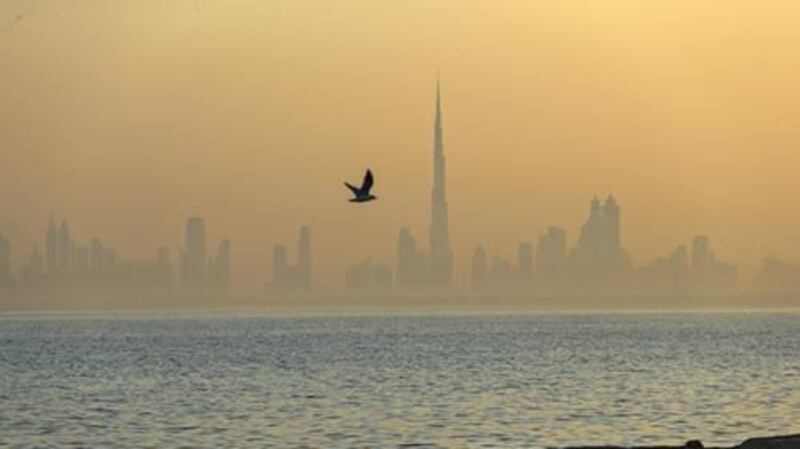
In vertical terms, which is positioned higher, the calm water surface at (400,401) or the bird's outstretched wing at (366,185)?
the bird's outstretched wing at (366,185)

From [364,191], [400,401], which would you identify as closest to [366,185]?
[364,191]

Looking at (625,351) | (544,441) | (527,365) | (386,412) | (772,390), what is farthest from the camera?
(625,351)

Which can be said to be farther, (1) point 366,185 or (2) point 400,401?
(2) point 400,401

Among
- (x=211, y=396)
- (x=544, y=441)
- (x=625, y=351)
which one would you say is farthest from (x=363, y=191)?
(x=625, y=351)

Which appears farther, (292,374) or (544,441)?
(292,374)

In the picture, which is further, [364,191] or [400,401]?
[400,401]

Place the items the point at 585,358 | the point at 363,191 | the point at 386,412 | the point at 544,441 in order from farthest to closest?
1. the point at 585,358
2. the point at 386,412
3. the point at 544,441
4. the point at 363,191

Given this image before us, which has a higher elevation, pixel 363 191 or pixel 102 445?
pixel 363 191

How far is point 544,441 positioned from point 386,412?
60.5 feet

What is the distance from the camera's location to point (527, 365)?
151 meters

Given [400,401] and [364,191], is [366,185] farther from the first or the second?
[400,401]

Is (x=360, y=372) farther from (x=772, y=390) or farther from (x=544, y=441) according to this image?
(x=544, y=441)

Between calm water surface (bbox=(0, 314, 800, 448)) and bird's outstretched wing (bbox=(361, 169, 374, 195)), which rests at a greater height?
bird's outstretched wing (bbox=(361, 169, 374, 195))

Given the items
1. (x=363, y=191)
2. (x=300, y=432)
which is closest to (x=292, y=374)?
(x=300, y=432)
